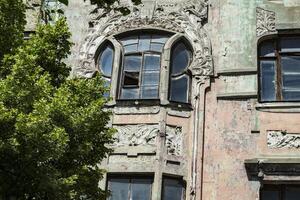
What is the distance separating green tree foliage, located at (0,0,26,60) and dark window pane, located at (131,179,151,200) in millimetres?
4424

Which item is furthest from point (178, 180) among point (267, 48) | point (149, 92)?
point (267, 48)

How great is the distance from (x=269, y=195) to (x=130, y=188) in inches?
119

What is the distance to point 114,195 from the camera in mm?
13266

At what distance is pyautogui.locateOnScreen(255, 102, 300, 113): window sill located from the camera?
13.5m

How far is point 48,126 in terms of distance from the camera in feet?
30.9

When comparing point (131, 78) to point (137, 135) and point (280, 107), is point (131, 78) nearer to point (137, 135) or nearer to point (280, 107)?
point (137, 135)

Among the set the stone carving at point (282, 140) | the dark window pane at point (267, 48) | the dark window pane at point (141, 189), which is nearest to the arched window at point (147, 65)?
the dark window pane at point (267, 48)

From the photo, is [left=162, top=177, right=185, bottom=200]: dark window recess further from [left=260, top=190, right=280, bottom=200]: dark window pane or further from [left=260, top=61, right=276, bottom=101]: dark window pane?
[left=260, top=61, right=276, bottom=101]: dark window pane

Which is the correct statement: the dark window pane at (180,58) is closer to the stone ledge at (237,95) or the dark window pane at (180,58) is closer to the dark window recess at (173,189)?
the stone ledge at (237,95)

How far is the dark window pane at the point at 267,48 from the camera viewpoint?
14.7 m

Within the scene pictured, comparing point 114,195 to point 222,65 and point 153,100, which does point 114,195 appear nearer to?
point 153,100

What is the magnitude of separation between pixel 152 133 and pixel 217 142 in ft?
4.82

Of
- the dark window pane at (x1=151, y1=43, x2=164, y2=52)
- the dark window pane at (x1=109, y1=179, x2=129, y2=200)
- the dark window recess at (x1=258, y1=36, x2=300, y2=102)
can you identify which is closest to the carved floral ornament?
the dark window pane at (x1=151, y1=43, x2=164, y2=52)

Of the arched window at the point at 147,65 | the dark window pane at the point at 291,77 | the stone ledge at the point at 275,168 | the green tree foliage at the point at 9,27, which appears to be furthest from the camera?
the arched window at the point at 147,65
